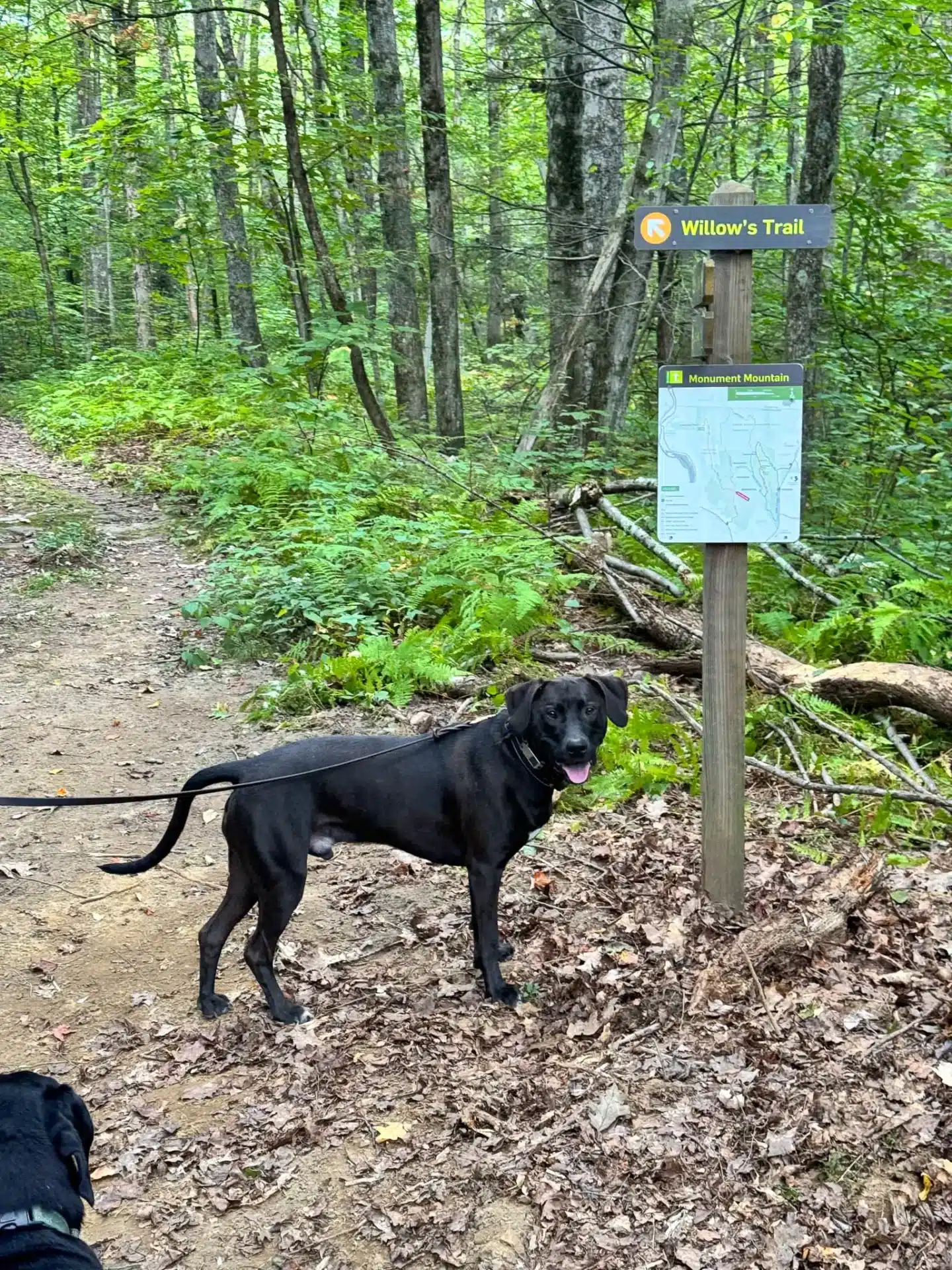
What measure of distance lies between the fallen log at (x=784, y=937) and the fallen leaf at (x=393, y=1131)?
1.25 meters

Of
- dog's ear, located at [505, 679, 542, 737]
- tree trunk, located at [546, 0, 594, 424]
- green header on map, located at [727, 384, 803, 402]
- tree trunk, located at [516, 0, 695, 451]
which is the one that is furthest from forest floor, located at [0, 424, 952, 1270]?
tree trunk, located at [546, 0, 594, 424]

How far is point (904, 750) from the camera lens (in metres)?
6.05

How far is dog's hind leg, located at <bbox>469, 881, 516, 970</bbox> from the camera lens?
4.31 meters

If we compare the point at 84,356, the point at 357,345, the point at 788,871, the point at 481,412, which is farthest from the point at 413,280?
the point at 84,356

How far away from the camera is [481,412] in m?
17.9

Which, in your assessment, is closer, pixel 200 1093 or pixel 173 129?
pixel 200 1093

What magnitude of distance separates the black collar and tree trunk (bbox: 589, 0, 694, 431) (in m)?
6.97

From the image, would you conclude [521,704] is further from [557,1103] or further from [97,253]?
[97,253]

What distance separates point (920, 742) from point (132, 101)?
12550mm

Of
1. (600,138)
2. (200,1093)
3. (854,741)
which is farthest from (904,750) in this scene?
(600,138)

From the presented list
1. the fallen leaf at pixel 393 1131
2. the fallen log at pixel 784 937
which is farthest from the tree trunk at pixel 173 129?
the fallen leaf at pixel 393 1131

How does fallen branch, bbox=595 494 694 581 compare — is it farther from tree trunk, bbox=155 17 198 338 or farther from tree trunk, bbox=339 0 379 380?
tree trunk, bbox=155 17 198 338

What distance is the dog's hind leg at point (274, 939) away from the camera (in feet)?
13.5

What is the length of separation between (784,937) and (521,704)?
1.55 meters
